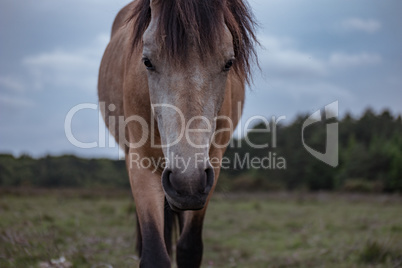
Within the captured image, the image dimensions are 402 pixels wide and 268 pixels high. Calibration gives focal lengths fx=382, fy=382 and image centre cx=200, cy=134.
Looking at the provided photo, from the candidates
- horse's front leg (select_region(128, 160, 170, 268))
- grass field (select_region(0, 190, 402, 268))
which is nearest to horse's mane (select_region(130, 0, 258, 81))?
horse's front leg (select_region(128, 160, 170, 268))

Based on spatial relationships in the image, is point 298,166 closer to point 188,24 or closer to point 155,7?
point 155,7

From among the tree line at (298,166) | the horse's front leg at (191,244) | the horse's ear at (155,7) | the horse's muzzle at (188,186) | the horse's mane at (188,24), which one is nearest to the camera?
the horse's muzzle at (188,186)

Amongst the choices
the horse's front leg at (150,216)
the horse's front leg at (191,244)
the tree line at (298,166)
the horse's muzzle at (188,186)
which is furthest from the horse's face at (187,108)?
the tree line at (298,166)

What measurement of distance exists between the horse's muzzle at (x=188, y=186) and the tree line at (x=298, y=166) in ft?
39.2

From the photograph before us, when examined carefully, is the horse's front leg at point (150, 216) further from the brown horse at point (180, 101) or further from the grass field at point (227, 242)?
the grass field at point (227, 242)

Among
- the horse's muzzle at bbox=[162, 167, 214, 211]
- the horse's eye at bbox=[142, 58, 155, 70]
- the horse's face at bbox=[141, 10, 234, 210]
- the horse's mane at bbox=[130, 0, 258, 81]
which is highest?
the horse's mane at bbox=[130, 0, 258, 81]

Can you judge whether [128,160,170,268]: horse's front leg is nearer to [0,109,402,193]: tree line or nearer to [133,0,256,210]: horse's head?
[133,0,256,210]: horse's head

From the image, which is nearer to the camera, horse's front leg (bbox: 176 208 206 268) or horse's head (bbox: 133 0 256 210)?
horse's head (bbox: 133 0 256 210)

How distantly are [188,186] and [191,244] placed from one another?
4.64ft

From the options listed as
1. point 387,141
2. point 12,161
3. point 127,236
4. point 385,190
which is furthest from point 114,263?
point 387,141

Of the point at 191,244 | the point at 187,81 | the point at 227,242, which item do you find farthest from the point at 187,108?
the point at 227,242

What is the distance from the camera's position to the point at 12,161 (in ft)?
45.2

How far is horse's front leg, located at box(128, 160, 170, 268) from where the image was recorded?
2523 millimetres

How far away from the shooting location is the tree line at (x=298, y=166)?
736 inches
